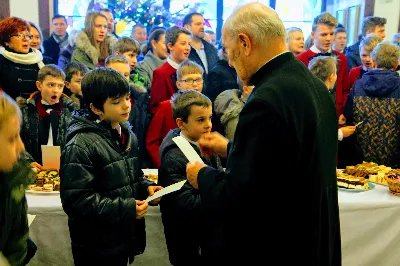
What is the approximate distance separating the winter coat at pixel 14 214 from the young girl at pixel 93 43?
3.03 metres

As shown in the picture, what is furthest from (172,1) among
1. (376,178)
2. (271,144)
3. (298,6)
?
(271,144)

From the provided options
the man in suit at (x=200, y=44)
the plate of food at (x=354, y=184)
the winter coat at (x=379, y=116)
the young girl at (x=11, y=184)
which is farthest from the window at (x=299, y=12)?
the young girl at (x=11, y=184)

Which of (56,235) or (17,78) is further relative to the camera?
(17,78)

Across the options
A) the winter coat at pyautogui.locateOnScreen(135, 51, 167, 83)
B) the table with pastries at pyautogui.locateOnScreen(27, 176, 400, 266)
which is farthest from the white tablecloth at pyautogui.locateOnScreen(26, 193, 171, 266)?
the winter coat at pyautogui.locateOnScreen(135, 51, 167, 83)

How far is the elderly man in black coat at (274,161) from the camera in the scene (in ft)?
5.50

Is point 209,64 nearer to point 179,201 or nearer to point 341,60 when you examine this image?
point 341,60

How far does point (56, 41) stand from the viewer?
22.4 feet

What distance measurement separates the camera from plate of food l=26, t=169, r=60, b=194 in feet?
9.73

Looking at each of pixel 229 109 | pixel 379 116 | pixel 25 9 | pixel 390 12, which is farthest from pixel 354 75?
pixel 25 9

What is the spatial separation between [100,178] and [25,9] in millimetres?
7036

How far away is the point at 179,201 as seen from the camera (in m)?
2.56

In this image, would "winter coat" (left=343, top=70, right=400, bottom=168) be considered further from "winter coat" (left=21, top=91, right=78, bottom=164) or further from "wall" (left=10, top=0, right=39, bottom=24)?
"wall" (left=10, top=0, right=39, bottom=24)

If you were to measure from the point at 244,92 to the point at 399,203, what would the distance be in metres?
1.52

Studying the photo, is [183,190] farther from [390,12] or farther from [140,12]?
[390,12]
